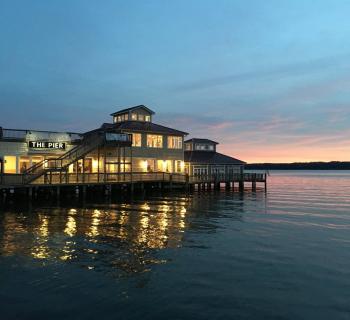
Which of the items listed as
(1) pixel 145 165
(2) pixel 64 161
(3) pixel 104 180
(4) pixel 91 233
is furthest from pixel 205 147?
(4) pixel 91 233

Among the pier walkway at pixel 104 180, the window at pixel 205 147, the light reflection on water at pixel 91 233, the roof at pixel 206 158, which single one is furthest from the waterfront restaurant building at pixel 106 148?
the light reflection on water at pixel 91 233

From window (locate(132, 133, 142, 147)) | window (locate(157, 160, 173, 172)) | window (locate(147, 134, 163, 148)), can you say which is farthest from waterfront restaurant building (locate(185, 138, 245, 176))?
window (locate(132, 133, 142, 147))

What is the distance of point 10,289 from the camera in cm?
1409

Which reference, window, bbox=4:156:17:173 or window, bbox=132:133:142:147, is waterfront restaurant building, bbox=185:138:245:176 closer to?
window, bbox=132:133:142:147

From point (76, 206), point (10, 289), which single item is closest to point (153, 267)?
point (10, 289)

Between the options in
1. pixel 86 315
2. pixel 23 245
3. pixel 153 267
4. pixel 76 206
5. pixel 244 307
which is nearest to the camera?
A: pixel 86 315

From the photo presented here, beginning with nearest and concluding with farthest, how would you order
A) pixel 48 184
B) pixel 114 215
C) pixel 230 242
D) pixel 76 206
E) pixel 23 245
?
pixel 23 245
pixel 230 242
pixel 114 215
pixel 76 206
pixel 48 184

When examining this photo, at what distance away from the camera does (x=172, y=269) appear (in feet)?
55.1

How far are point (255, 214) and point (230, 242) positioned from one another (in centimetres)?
1378

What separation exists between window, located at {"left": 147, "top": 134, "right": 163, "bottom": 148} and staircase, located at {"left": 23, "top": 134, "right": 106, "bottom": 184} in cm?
1061

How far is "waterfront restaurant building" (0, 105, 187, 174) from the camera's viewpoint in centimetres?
4841

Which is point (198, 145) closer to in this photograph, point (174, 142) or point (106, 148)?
point (174, 142)

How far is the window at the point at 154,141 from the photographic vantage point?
192 feet

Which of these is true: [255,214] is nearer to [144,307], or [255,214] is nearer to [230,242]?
[230,242]
